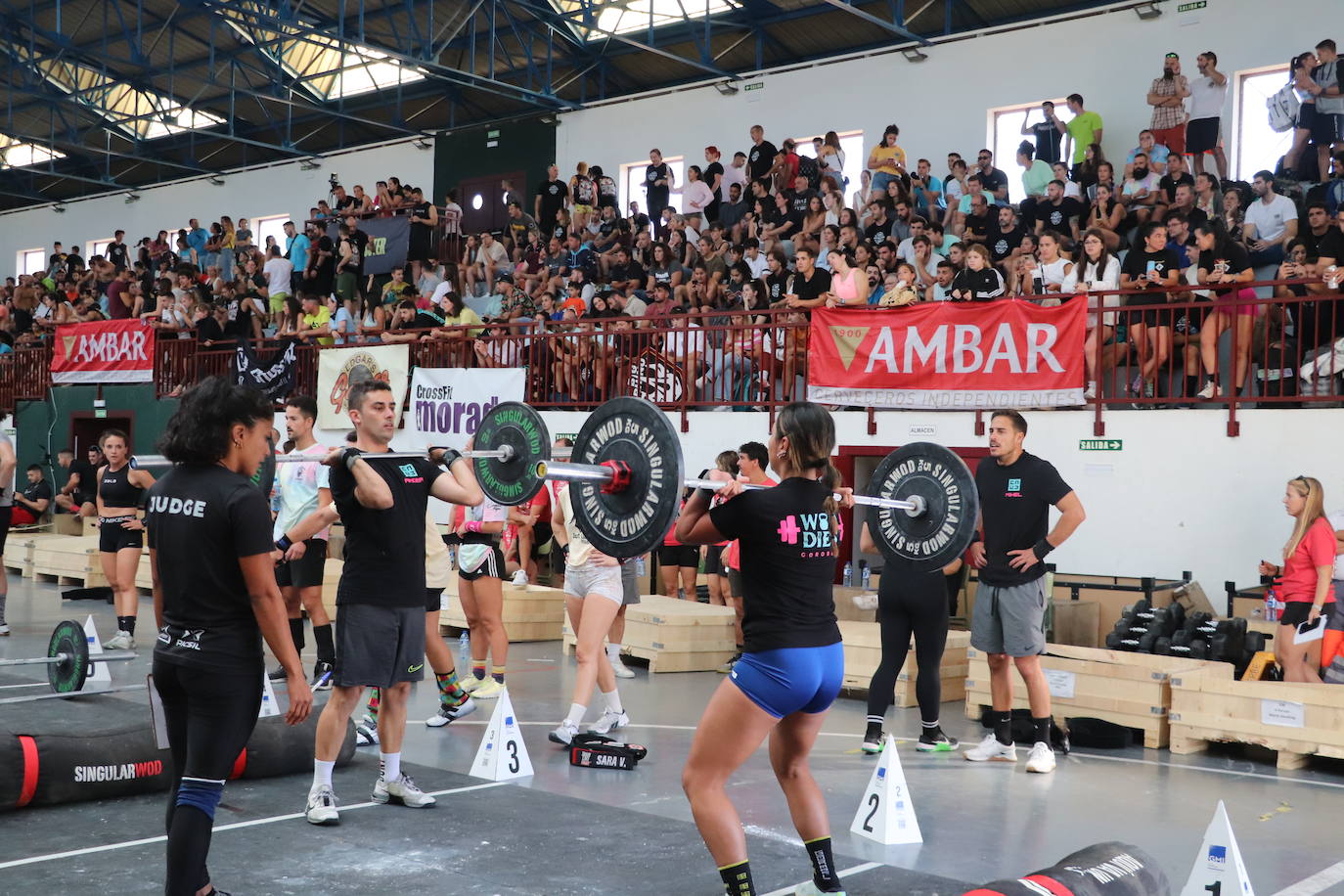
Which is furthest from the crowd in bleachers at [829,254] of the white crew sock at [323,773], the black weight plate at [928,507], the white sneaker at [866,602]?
the white crew sock at [323,773]

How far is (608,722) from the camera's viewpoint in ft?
24.3

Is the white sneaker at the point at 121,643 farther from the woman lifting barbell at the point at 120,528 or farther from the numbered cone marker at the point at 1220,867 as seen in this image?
the numbered cone marker at the point at 1220,867

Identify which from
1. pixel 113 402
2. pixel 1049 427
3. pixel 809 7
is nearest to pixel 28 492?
pixel 113 402

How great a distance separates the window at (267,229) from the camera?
25750 mm

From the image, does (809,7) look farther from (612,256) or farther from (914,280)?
(914,280)

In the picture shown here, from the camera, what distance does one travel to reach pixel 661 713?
326 inches

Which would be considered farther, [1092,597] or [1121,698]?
[1092,597]

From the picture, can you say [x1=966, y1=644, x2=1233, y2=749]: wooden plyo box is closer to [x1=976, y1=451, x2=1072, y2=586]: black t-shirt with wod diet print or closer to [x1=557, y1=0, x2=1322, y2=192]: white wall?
[x1=976, y1=451, x2=1072, y2=586]: black t-shirt with wod diet print

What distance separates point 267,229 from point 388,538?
22.4 meters

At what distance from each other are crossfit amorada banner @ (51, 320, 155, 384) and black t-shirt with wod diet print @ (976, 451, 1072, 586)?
16.1 meters

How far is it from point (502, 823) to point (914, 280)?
28.3 ft

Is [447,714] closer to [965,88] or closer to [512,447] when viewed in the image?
[512,447]

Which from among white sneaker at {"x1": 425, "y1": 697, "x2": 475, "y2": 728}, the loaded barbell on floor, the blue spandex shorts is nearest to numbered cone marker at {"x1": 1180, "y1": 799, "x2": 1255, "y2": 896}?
the blue spandex shorts

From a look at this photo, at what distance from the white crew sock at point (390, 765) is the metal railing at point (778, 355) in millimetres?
7090
